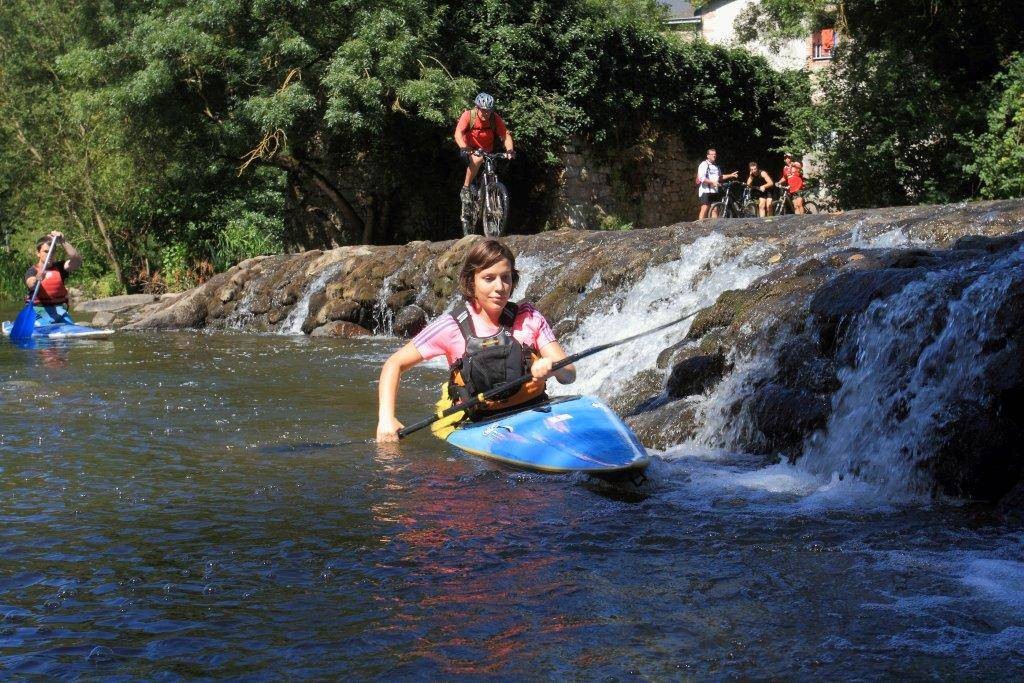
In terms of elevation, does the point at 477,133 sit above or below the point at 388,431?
above

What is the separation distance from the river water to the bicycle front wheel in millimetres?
7119

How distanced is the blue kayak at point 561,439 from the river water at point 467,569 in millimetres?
137

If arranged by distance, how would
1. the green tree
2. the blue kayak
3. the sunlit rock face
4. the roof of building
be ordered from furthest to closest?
the roof of building
the green tree
the sunlit rock face
the blue kayak

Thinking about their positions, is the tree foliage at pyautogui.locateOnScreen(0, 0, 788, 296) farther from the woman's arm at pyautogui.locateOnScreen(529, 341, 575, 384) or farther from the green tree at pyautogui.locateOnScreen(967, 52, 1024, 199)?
the woman's arm at pyautogui.locateOnScreen(529, 341, 575, 384)

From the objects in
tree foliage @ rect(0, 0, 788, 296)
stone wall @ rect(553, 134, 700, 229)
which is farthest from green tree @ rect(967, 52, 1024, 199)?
stone wall @ rect(553, 134, 700, 229)

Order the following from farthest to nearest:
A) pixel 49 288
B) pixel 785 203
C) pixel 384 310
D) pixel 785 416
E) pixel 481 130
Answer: pixel 785 203 < pixel 384 310 < pixel 49 288 < pixel 481 130 < pixel 785 416

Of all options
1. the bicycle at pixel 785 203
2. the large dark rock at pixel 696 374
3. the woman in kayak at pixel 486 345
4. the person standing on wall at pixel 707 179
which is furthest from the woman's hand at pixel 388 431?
the bicycle at pixel 785 203

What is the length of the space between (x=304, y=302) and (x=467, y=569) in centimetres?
1212

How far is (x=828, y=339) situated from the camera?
630cm

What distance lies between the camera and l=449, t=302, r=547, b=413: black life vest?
5.43 m

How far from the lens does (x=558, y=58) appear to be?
2178 centimetres

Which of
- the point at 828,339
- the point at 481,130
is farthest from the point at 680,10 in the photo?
the point at 828,339

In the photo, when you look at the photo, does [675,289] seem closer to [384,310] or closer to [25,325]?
[384,310]

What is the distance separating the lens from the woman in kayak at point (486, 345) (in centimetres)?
536
